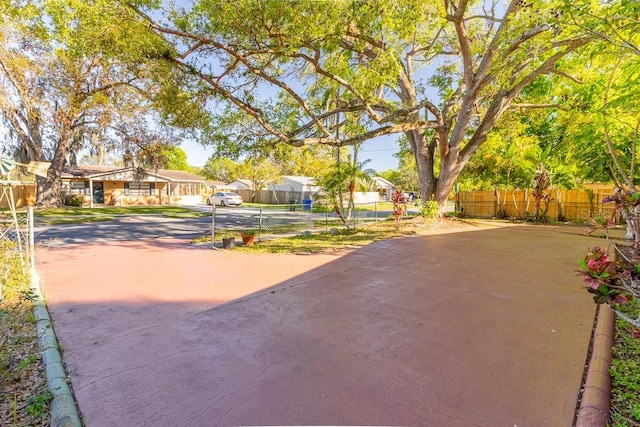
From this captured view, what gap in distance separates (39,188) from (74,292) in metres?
22.4

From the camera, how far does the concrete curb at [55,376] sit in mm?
2270

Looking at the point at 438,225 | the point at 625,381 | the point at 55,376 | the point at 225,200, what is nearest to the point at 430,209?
the point at 438,225

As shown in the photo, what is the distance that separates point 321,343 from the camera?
3422mm

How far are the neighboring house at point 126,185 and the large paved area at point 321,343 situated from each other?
67.1 feet

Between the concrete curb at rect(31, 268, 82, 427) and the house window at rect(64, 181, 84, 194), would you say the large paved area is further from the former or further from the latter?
the house window at rect(64, 181, 84, 194)

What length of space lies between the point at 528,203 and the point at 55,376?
2168cm

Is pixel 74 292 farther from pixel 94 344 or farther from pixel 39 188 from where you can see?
pixel 39 188

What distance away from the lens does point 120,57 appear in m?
7.89

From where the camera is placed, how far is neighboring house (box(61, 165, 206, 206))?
2595 centimetres

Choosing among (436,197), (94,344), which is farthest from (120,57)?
(436,197)

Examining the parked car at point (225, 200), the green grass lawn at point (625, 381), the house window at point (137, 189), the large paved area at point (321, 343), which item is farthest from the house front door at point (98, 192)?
the green grass lawn at point (625, 381)

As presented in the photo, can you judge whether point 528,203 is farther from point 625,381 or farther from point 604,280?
point 604,280

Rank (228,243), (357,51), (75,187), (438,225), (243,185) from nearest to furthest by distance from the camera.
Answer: (228,243), (357,51), (438,225), (75,187), (243,185)

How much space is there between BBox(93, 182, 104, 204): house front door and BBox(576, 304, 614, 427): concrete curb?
32506 millimetres
